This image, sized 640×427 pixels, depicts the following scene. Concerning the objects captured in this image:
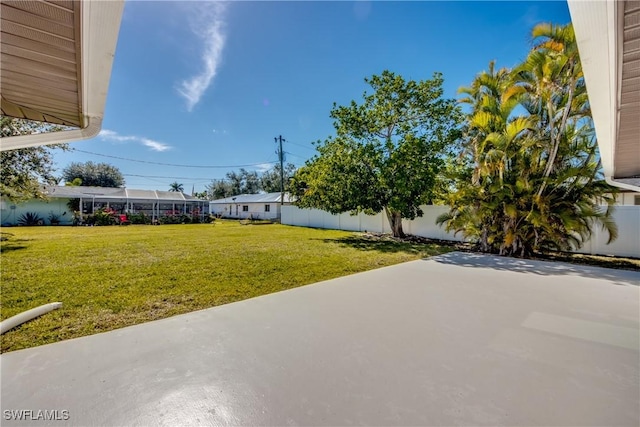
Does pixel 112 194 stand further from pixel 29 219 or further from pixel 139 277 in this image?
pixel 139 277

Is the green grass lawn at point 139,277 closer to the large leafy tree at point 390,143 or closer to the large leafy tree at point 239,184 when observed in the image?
the large leafy tree at point 390,143

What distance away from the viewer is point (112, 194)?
22375mm

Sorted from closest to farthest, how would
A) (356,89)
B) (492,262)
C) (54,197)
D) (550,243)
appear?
(492,262)
(550,243)
(356,89)
(54,197)

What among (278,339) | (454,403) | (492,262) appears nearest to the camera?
(454,403)

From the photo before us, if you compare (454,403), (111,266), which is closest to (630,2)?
(454,403)

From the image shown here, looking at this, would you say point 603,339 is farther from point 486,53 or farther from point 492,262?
point 486,53

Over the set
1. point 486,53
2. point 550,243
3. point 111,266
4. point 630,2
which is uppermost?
point 486,53

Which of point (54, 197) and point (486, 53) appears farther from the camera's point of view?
point (54, 197)

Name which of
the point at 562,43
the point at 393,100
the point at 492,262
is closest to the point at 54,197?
the point at 393,100

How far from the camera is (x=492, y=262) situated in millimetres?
7059

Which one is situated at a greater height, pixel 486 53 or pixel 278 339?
pixel 486 53

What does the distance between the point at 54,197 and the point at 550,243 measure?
90.0 feet

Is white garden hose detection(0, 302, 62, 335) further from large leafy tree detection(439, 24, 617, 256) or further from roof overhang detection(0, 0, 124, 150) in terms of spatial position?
large leafy tree detection(439, 24, 617, 256)

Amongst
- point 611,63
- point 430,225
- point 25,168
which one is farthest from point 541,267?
point 25,168
